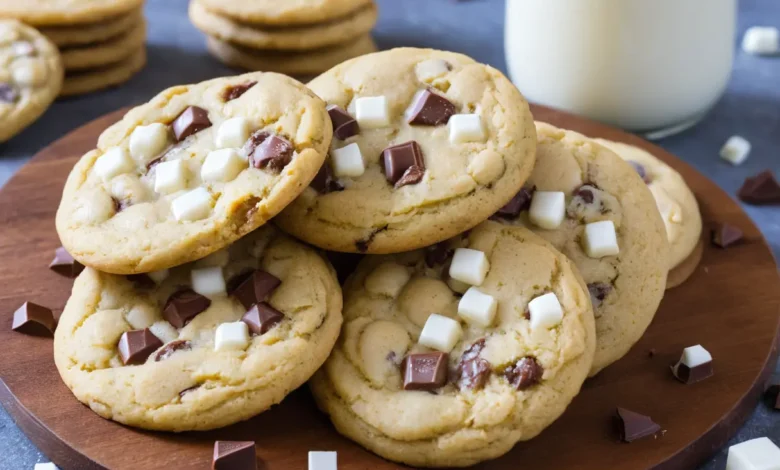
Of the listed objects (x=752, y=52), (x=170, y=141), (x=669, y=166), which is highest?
(x=170, y=141)

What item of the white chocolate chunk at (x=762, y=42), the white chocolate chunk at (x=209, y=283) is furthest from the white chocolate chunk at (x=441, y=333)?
the white chocolate chunk at (x=762, y=42)

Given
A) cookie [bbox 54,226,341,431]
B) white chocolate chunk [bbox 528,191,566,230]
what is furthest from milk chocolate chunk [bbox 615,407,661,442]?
cookie [bbox 54,226,341,431]

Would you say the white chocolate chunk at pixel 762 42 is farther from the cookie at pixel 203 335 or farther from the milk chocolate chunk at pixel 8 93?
the milk chocolate chunk at pixel 8 93

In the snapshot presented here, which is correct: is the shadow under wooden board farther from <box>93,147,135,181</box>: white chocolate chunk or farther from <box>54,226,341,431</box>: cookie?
<box>93,147,135,181</box>: white chocolate chunk

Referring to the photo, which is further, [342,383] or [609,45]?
[609,45]

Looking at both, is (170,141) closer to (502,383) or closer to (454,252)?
(454,252)

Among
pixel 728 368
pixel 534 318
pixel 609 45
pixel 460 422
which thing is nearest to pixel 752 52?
pixel 609 45

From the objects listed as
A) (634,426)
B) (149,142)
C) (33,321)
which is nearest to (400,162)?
(149,142)
